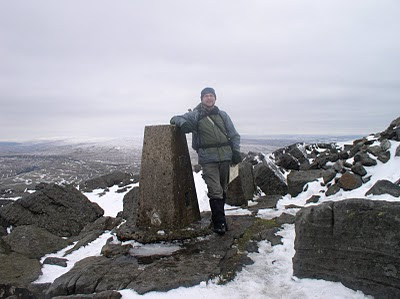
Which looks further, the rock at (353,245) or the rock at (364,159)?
the rock at (364,159)

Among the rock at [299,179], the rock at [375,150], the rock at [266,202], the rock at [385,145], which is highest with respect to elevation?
the rock at [385,145]

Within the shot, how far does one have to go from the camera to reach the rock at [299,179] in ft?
38.7

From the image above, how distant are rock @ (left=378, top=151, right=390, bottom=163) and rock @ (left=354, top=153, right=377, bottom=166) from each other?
0.29 m

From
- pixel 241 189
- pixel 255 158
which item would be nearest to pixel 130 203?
pixel 241 189

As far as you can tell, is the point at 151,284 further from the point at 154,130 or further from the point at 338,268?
the point at 154,130

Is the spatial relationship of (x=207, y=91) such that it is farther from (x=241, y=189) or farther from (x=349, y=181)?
(x=349, y=181)

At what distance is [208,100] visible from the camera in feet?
22.9

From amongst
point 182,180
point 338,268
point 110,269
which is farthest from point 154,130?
point 338,268

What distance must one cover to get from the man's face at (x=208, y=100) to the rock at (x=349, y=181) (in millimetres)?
6430

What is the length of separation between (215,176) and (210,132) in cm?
98

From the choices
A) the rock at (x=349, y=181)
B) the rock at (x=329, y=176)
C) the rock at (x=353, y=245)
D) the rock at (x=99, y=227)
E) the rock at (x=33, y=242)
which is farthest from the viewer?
the rock at (x=329, y=176)

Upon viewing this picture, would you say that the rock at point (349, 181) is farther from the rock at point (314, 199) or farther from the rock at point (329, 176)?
the rock at point (314, 199)

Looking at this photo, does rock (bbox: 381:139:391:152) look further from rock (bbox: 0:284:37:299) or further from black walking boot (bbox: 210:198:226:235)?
rock (bbox: 0:284:37:299)

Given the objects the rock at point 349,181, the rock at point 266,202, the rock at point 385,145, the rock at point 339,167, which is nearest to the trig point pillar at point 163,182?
the rock at point 266,202
